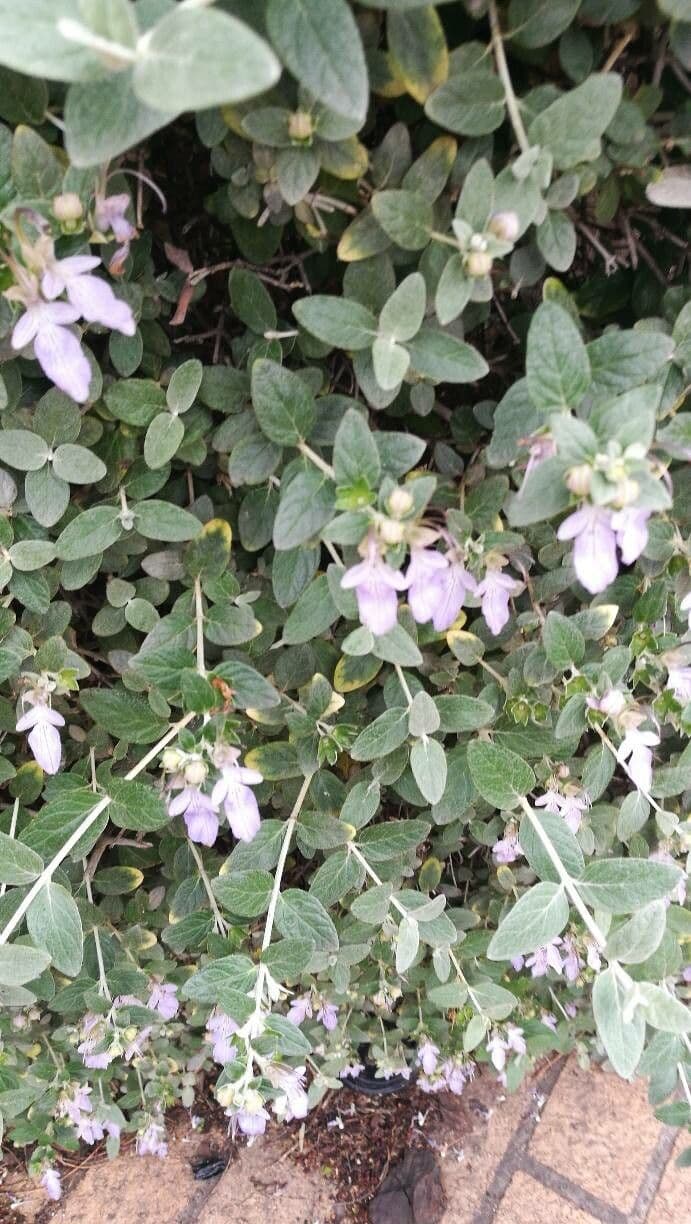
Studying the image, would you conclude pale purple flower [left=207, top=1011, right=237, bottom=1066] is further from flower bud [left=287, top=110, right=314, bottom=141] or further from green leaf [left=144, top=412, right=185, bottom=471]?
flower bud [left=287, top=110, right=314, bottom=141]


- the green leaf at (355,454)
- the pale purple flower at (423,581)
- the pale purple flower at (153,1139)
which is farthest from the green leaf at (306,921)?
the pale purple flower at (153,1139)

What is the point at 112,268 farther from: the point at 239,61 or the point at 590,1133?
the point at 590,1133

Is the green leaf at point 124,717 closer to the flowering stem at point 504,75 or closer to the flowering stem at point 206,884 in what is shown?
the flowering stem at point 206,884

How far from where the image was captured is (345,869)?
1.02 meters

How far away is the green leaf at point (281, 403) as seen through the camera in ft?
2.38

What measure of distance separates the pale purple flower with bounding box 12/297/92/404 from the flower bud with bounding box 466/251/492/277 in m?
0.31

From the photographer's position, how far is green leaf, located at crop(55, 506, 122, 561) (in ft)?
2.64

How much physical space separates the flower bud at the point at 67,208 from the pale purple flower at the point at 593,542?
44 centimetres

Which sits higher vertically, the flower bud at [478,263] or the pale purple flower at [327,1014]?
the flower bud at [478,263]

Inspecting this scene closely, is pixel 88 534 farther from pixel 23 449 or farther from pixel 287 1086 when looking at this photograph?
pixel 287 1086

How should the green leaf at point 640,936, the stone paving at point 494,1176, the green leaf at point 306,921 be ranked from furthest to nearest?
1. the stone paving at point 494,1176
2. the green leaf at point 306,921
3. the green leaf at point 640,936

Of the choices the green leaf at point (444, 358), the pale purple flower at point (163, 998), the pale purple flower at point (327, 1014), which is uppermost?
the green leaf at point (444, 358)

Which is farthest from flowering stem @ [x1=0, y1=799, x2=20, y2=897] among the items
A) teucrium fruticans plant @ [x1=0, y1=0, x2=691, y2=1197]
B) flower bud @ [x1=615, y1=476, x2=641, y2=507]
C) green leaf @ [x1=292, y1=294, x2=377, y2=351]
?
flower bud @ [x1=615, y1=476, x2=641, y2=507]

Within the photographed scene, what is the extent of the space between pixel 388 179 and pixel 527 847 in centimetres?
71
